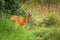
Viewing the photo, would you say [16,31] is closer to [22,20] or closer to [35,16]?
[22,20]

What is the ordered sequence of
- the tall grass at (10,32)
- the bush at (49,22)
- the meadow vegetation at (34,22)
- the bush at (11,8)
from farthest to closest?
the bush at (49,22), the bush at (11,8), the meadow vegetation at (34,22), the tall grass at (10,32)

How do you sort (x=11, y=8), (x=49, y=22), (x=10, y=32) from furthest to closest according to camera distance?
(x=49, y=22) → (x=11, y=8) → (x=10, y=32)

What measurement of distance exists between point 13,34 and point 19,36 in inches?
9.9

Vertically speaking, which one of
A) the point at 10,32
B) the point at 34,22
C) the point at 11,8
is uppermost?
the point at 11,8

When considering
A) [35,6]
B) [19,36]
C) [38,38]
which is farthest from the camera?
[35,6]

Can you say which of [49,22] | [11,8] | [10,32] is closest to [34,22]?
[49,22]

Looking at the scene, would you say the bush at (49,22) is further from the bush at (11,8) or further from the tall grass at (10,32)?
the tall grass at (10,32)

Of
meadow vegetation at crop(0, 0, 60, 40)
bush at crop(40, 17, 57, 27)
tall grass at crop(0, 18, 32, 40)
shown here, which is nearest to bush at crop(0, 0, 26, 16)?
meadow vegetation at crop(0, 0, 60, 40)

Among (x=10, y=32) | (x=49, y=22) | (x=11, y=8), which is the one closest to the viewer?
(x=10, y=32)

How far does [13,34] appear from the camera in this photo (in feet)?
37.4

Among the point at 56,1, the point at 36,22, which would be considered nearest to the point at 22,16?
the point at 36,22

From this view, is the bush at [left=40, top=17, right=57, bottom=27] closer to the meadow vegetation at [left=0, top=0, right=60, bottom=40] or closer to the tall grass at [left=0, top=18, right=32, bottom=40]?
the meadow vegetation at [left=0, top=0, right=60, bottom=40]

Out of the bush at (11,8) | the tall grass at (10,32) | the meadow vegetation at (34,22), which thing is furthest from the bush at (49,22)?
the tall grass at (10,32)

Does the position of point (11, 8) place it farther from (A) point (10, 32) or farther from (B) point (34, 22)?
(A) point (10, 32)
